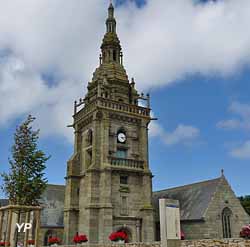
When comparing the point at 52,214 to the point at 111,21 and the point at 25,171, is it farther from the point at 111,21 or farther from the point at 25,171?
the point at 111,21

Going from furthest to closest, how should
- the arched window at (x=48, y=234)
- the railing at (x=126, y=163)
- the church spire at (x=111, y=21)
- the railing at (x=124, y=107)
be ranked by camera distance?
the church spire at (x=111, y=21) → the arched window at (x=48, y=234) → the railing at (x=124, y=107) → the railing at (x=126, y=163)

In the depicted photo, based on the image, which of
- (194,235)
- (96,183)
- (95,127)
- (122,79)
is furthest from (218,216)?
(122,79)

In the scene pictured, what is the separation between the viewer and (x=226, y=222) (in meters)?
32.1

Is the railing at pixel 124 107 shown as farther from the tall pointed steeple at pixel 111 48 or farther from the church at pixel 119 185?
the tall pointed steeple at pixel 111 48

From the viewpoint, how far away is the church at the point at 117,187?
30.7m

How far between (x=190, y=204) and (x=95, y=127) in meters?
11.8

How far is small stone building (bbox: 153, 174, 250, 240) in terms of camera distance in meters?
30.6

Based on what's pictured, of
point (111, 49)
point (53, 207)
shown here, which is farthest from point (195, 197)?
point (111, 49)

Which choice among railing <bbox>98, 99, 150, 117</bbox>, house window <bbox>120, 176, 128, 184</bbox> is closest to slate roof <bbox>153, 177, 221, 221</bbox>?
house window <bbox>120, 176, 128, 184</bbox>

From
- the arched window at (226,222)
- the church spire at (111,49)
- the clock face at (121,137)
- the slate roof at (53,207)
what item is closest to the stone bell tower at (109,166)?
the clock face at (121,137)

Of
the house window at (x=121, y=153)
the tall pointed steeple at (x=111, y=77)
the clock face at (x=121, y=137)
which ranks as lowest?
the house window at (x=121, y=153)

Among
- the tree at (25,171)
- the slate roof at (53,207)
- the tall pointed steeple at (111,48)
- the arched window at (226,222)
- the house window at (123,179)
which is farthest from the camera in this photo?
the tall pointed steeple at (111,48)

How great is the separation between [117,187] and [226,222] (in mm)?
10527

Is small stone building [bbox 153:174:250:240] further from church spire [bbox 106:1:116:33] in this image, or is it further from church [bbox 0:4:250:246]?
church spire [bbox 106:1:116:33]
